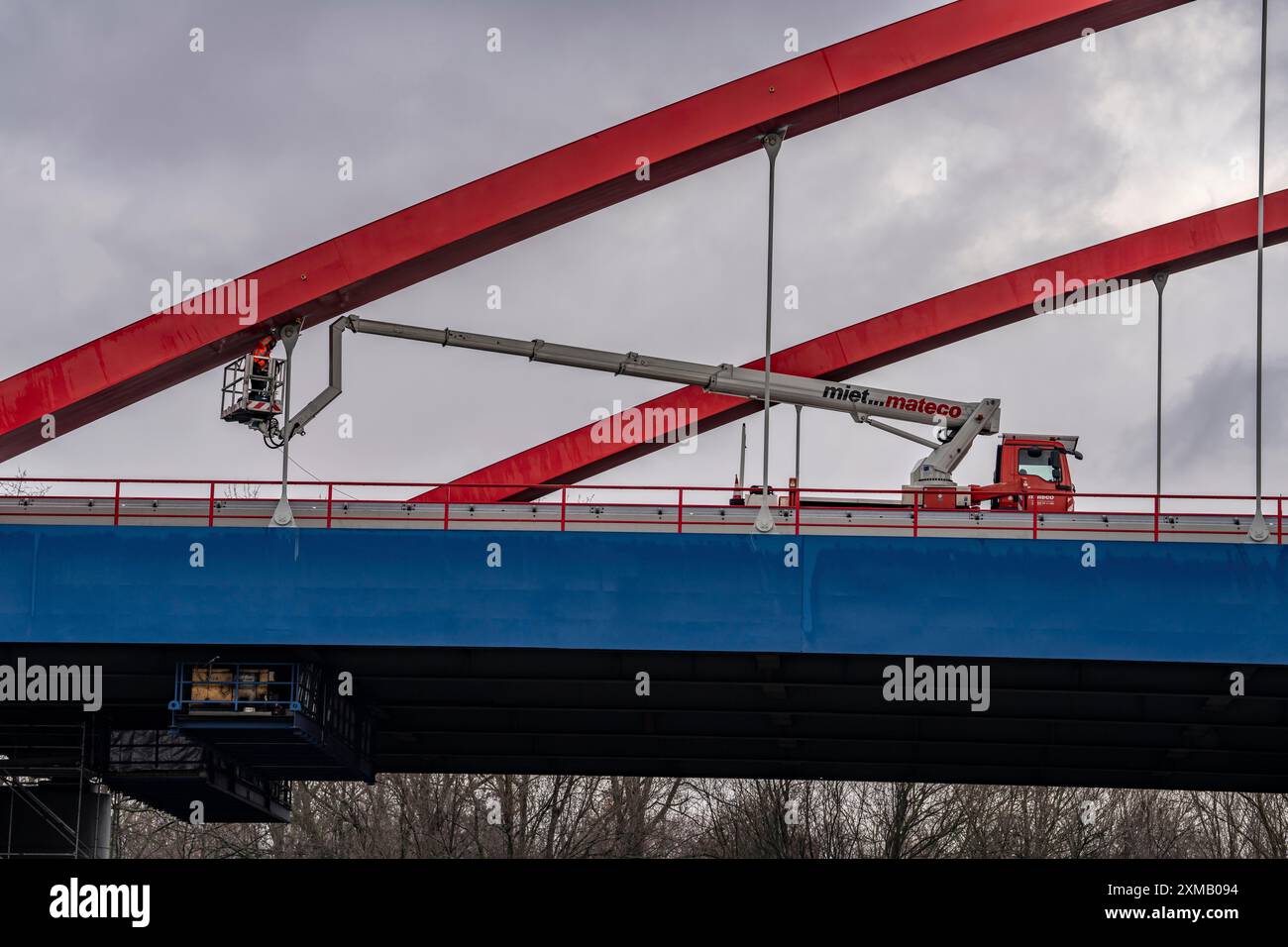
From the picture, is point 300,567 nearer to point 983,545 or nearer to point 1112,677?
point 983,545

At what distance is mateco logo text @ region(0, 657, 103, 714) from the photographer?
27984 millimetres

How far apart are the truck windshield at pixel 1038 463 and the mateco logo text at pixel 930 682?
10644 millimetres

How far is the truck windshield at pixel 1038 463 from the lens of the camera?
37312 millimetres

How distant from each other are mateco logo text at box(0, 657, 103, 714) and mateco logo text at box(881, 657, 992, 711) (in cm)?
1290

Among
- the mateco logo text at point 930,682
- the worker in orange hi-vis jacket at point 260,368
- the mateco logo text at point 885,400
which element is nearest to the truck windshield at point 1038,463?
the mateco logo text at point 885,400

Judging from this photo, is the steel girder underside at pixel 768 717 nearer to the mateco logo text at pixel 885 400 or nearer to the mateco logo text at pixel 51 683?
the mateco logo text at pixel 51 683

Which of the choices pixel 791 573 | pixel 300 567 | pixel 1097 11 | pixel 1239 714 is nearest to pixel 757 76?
pixel 1097 11

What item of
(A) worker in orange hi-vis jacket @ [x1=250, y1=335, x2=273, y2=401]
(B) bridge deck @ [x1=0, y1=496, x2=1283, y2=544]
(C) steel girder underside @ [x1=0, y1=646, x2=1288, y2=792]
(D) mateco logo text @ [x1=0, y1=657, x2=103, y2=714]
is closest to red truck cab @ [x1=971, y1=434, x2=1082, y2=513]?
(C) steel girder underside @ [x1=0, y1=646, x2=1288, y2=792]

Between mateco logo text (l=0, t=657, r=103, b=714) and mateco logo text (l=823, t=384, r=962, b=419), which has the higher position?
mateco logo text (l=823, t=384, r=962, b=419)

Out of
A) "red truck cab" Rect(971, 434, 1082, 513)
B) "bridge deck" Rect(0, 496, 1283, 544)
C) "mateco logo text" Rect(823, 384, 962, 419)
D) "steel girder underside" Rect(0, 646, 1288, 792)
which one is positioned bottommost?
"steel girder underside" Rect(0, 646, 1288, 792)

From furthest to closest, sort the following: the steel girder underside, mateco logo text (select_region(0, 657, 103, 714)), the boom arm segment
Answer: the boom arm segment, the steel girder underside, mateco logo text (select_region(0, 657, 103, 714))

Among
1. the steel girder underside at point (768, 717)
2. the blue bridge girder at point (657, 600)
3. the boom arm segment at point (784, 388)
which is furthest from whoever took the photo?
the boom arm segment at point (784, 388)

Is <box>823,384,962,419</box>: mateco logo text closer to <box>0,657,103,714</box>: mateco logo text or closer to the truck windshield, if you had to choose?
the truck windshield
